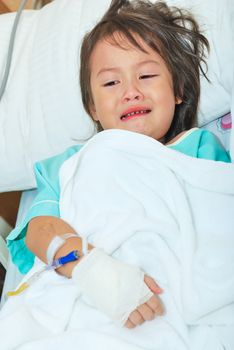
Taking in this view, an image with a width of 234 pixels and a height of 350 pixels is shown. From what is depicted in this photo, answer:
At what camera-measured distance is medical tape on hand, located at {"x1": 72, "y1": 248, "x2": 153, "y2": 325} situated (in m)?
0.69

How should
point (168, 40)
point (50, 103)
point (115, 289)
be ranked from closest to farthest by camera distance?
point (115, 289), point (168, 40), point (50, 103)

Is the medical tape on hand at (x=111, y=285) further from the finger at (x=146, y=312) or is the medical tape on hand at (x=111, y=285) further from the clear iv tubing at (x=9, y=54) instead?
the clear iv tubing at (x=9, y=54)

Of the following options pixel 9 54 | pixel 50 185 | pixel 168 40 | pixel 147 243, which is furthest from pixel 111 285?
pixel 9 54

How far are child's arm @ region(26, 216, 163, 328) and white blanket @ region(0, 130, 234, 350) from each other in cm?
2

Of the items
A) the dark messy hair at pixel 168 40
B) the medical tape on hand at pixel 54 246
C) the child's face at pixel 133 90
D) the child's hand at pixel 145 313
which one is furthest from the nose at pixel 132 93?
the child's hand at pixel 145 313

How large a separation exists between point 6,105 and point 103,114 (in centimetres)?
40

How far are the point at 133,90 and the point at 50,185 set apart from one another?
11.7 inches

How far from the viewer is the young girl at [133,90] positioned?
37.3 inches

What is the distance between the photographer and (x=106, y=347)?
694 millimetres

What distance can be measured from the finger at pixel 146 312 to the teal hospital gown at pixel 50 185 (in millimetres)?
326

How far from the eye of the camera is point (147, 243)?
2.62 feet

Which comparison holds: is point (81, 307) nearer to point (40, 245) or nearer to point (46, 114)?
point (40, 245)

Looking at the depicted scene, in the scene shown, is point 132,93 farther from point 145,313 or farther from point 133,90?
point 145,313

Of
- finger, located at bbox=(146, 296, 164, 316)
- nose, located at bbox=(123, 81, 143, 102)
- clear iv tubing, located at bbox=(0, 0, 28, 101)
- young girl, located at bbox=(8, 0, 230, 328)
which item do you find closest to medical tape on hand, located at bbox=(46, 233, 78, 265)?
young girl, located at bbox=(8, 0, 230, 328)
